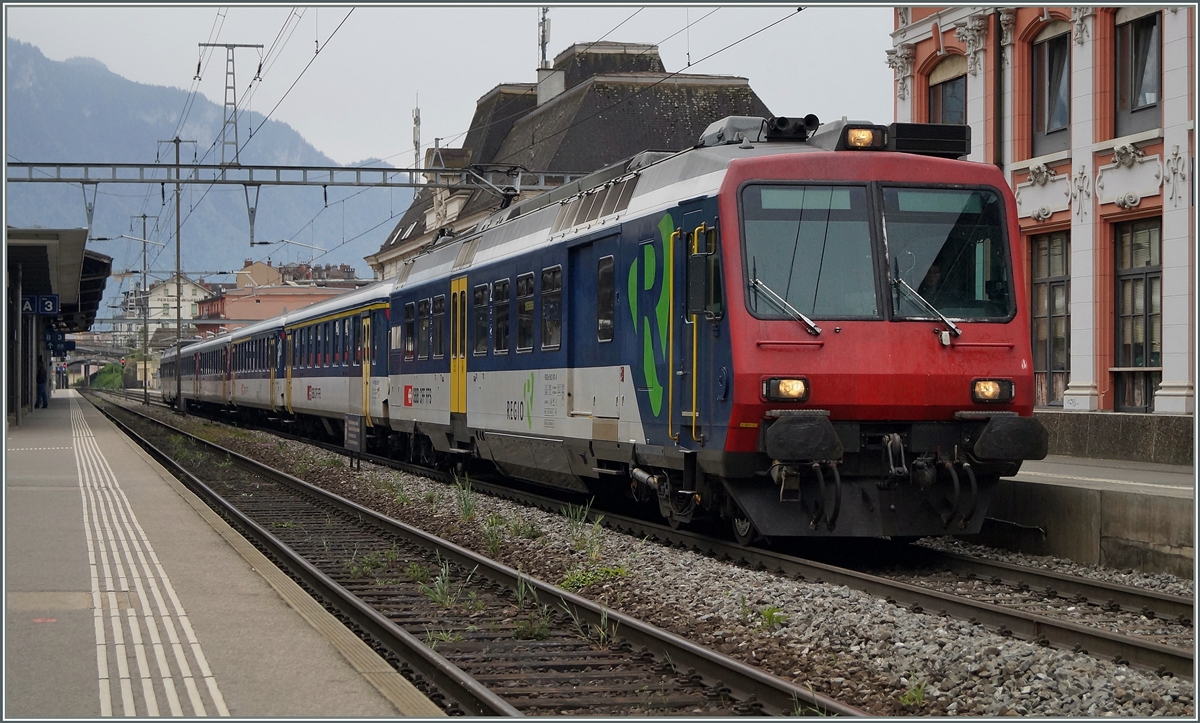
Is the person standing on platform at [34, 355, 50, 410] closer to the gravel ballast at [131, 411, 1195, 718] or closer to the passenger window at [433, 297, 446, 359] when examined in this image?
the passenger window at [433, 297, 446, 359]

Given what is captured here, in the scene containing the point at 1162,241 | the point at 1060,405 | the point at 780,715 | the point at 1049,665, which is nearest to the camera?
the point at 780,715

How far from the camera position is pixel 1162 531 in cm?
1017

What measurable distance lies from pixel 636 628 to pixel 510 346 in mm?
7916

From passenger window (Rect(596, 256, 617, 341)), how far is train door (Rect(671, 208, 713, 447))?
1.48 m

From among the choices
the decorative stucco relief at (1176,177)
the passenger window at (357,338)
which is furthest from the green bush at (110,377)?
the decorative stucco relief at (1176,177)

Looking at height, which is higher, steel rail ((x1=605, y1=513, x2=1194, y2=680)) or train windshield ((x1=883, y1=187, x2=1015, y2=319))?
train windshield ((x1=883, y1=187, x2=1015, y2=319))

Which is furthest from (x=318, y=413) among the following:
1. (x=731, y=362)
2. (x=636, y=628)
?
(x=636, y=628)

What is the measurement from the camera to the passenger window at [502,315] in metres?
15.6

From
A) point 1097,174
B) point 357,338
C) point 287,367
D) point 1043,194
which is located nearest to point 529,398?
point 357,338

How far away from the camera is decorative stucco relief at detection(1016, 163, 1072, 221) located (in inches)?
842

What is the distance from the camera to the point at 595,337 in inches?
504

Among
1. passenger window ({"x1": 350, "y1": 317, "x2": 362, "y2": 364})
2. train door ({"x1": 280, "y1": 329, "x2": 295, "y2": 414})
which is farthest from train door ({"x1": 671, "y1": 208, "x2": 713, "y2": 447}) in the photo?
train door ({"x1": 280, "y1": 329, "x2": 295, "y2": 414})

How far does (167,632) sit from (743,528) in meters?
4.66

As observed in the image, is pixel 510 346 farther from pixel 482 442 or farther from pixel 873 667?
pixel 873 667
